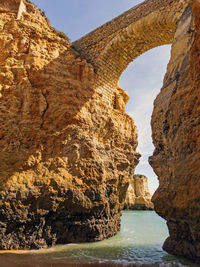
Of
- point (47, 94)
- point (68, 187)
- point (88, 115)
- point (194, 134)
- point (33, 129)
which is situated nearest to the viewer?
point (194, 134)

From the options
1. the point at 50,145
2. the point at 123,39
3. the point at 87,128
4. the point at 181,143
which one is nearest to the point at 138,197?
the point at 87,128

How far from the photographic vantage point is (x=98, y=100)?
677cm

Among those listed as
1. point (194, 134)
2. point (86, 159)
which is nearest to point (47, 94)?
point (86, 159)

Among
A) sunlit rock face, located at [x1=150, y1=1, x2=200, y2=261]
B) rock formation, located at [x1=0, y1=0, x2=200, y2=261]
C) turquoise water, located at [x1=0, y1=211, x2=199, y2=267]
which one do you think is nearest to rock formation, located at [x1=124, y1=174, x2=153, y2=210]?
rock formation, located at [x1=0, y1=0, x2=200, y2=261]

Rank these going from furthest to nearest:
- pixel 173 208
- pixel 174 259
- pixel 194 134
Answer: pixel 174 259 → pixel 173 208 → pixel 194 134

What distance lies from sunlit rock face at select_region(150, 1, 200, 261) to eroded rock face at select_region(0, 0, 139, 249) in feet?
7.29

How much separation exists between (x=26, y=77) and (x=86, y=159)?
284 cm

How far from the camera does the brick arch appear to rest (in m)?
6.34

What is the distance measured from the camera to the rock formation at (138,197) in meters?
29.6

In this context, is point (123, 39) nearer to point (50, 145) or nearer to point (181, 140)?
point (50, 145)

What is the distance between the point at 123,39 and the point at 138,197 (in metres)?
28.8

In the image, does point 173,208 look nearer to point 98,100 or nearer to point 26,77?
point 98,100

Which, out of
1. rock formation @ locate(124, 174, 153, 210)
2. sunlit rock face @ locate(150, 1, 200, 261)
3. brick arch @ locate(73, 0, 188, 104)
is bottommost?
rock formation @ locate(124, 174, 153, 210)

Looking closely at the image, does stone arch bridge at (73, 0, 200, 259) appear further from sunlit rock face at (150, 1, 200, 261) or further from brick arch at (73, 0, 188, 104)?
brick arch at (73, 0, 188, 104)
